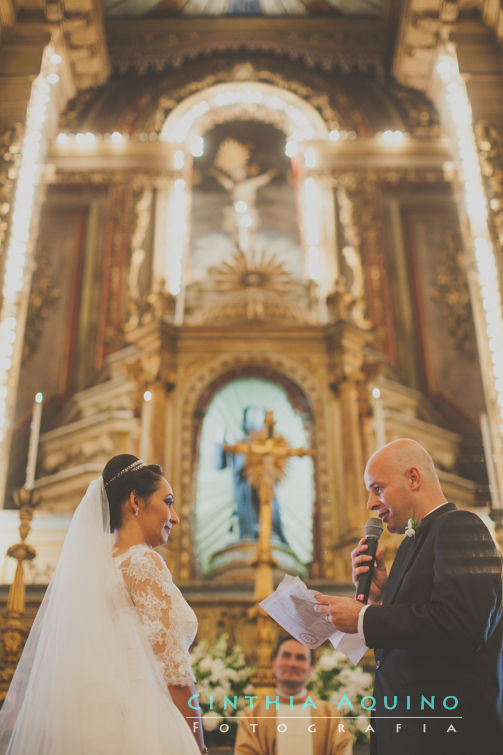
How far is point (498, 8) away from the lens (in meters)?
6.68

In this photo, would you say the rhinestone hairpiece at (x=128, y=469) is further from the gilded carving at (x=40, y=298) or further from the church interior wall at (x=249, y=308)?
the gilded carving at (x=40, y=298)

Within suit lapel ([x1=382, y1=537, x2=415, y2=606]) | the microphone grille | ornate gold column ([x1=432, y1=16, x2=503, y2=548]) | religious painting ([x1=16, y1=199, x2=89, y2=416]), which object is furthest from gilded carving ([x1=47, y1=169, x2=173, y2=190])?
suit lapel ([x1=382, y1=537, x2=415, y2=606])

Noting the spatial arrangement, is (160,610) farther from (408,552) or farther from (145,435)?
(145,435)

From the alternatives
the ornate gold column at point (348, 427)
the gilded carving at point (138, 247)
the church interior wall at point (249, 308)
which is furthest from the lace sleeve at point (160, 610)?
the gilded carving at point (138, 247)

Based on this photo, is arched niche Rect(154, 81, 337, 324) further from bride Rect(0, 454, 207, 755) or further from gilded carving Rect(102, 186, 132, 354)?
bride Rect(0, 454, 207, 755)

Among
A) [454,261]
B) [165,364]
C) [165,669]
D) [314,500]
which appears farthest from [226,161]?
[165,669]

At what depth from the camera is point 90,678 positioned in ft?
7.11

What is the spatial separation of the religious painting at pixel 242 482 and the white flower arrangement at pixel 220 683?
170cm

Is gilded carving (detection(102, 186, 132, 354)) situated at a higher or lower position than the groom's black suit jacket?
higher

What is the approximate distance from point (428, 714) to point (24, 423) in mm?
5429

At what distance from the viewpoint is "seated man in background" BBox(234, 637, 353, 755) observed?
3.02 metres

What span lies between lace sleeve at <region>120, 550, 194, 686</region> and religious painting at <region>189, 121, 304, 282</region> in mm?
5659

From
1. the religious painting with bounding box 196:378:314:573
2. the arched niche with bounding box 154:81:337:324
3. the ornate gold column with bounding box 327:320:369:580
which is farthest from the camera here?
the arched niche with bounding box 154:81:337:324

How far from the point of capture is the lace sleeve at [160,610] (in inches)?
87.2
